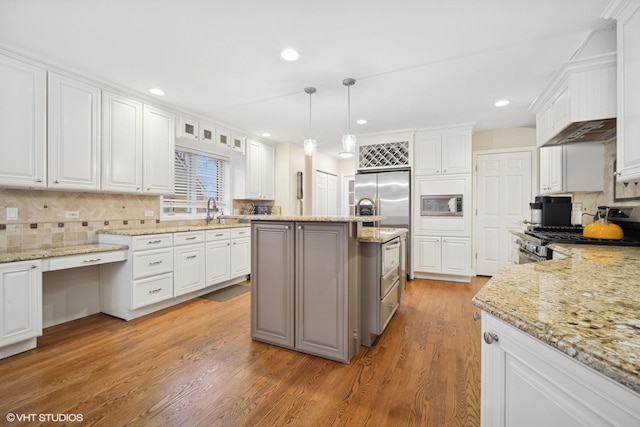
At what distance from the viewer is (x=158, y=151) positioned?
3.42m

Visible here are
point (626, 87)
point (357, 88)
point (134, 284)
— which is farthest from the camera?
point (357, 88)

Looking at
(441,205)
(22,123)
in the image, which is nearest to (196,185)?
(22,123)

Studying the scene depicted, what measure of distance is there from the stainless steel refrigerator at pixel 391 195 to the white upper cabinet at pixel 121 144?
332cm

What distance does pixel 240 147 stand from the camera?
15.2 feet

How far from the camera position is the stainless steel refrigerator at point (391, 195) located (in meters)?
4.64

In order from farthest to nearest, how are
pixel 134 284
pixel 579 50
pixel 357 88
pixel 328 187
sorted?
1. pixel 328 187
2. pixel 357 88
3. pixel 134 284
4. pixel 579 50

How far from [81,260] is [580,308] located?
3.43 metres

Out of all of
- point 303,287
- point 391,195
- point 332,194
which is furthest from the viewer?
point 332,194

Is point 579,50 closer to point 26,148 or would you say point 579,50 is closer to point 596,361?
point 596,361

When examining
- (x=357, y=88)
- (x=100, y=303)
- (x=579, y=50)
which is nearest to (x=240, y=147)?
(x=357, y=88)

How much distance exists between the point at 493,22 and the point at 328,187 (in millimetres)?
4787

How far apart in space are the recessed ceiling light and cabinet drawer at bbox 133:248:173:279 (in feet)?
7.88

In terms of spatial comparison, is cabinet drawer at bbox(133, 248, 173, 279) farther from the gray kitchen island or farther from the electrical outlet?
the gray kitchen island

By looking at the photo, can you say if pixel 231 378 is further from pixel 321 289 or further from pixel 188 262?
pixel 188 262
